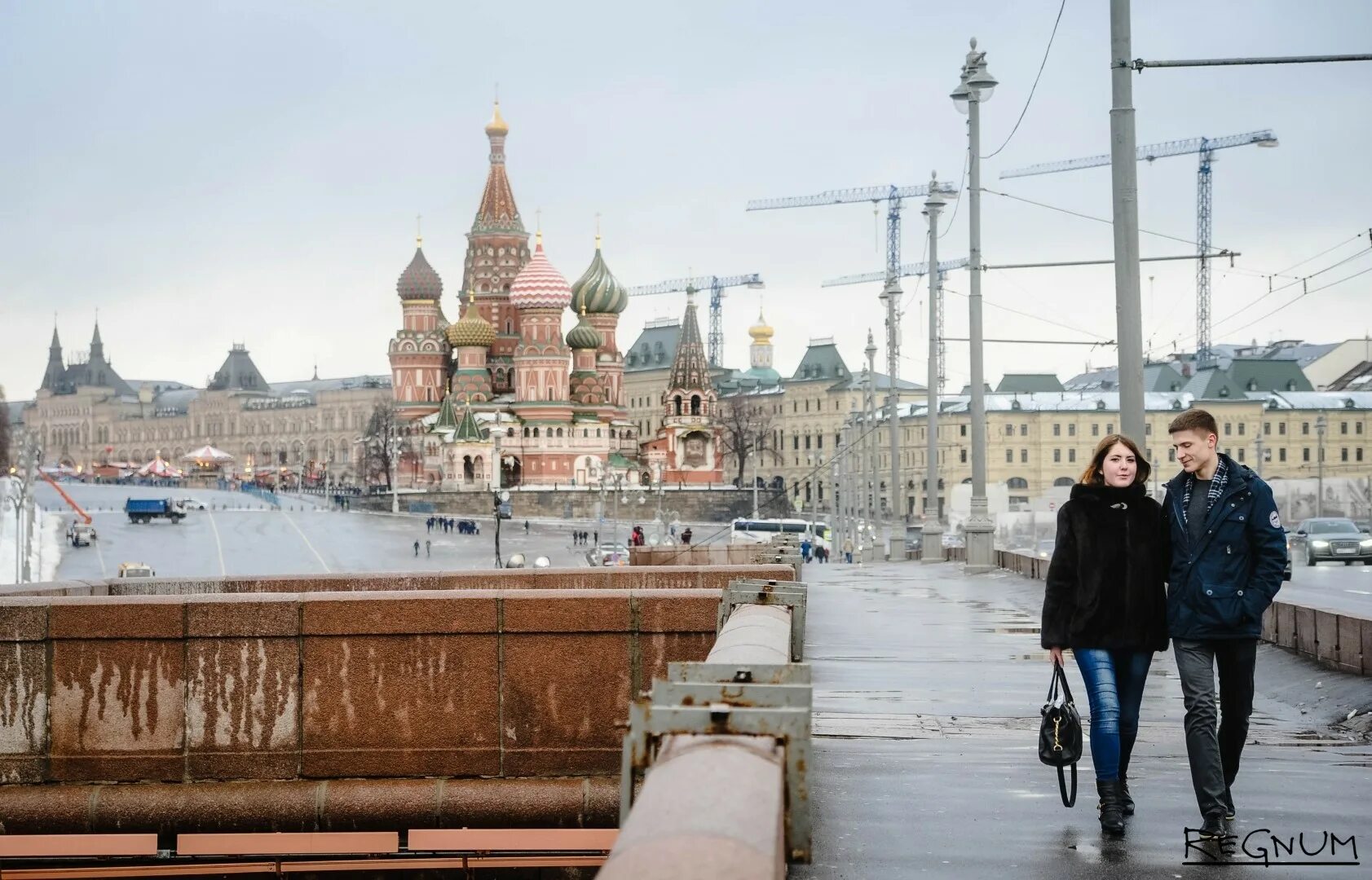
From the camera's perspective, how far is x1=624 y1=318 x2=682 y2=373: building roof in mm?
182250

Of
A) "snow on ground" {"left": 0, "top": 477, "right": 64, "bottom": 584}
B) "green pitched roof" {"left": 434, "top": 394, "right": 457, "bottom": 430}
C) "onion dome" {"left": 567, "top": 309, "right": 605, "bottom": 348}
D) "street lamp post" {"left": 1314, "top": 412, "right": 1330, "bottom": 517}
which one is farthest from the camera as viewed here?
"onion dome" {"left": 567, "top": 309, "right": 605, "bottom": 348}

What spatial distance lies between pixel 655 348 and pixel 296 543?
3896 inches

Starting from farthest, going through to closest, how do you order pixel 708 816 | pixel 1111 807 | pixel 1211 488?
pixel 1211 488 → pixel 1111 807 → pixel 708 816

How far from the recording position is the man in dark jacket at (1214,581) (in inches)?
263

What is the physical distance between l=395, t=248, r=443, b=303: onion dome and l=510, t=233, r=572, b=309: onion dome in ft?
30.9

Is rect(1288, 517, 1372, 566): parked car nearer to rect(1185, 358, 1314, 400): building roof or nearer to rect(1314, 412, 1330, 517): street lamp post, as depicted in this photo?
rect(1314, 412, 1330, 517): street lamp post

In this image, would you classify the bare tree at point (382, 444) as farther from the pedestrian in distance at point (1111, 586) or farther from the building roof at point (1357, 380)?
the pedestrian in distance at point (1111, 586)

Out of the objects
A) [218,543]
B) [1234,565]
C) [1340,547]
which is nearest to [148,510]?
[218,543]

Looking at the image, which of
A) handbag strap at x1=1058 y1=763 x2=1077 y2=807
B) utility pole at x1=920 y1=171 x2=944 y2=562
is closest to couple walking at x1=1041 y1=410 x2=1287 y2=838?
handbag strap at x1=1058 y1=763 x2=1077 y2=807

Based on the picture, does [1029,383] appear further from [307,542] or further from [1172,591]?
[1172,591]

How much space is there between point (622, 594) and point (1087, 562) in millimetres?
2542

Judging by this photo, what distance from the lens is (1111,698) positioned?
6.98 m

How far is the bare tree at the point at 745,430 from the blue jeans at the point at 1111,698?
13826cm

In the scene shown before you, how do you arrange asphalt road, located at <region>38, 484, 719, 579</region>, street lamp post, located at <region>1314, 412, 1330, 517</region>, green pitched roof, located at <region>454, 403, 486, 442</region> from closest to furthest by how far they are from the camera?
A: 1. asphalt road, located at <region>38, 484, 719, 579</region>
2. street lamp post, located at <region>1314, 412, 1330, 517</region>
3. green pitched roof, located at <region>454, 403, 486, 442</region>
